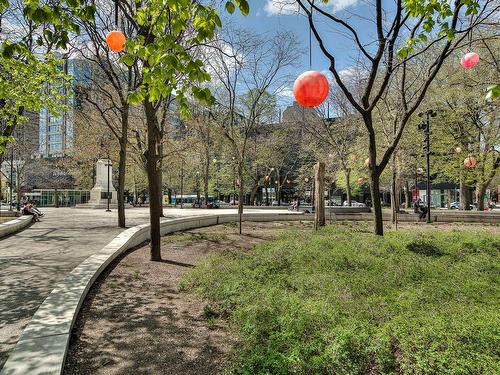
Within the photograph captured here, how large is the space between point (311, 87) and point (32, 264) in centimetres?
731

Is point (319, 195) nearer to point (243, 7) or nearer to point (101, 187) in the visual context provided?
point (243, 7)

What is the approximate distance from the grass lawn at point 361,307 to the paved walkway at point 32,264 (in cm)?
257

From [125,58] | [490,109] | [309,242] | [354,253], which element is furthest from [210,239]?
[490,109]

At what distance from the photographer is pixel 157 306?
20.1ft

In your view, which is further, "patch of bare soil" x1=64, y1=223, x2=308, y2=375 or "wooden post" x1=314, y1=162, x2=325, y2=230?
"wooden post" x1=314, y1=162, x2=325, y2=230

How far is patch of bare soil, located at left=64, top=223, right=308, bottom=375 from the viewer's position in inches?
159

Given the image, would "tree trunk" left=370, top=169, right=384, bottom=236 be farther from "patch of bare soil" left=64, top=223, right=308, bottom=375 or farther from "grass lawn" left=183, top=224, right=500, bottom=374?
"patch of bare soil" left=64, top=223, right=308, bottom=375

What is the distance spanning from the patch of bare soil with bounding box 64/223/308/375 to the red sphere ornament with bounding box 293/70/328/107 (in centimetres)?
377

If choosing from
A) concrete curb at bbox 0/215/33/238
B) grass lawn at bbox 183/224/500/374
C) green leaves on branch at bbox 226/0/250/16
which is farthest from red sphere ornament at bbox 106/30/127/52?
concrete curb at bbox 0/215/33/238

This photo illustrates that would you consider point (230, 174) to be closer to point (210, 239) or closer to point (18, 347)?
point (210, 239)

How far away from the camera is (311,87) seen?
19.3ft

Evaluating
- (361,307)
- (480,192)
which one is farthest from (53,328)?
(480,192)

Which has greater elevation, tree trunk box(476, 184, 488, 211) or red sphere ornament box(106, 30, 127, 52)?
red sphere ornament box(106, 30, 127, 52)

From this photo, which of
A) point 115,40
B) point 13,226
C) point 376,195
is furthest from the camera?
point 13,226
